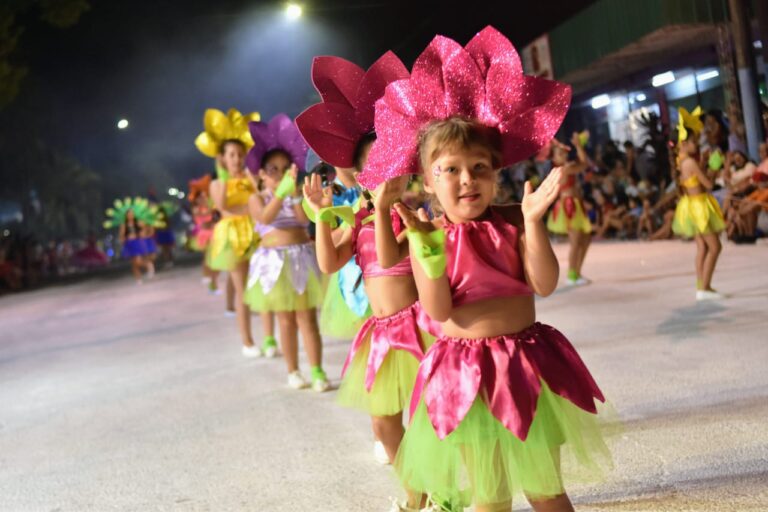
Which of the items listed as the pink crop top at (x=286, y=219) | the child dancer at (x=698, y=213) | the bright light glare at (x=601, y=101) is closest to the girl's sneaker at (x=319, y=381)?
→ the pink crop top at (x=286, y=219)

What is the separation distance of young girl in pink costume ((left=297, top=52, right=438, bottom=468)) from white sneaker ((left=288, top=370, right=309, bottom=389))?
255cm

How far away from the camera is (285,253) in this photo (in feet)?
22.0

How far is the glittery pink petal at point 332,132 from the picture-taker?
350cm

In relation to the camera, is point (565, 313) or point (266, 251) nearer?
point (266, 251)

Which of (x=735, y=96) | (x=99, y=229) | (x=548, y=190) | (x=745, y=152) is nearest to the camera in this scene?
(x=548, y=190)

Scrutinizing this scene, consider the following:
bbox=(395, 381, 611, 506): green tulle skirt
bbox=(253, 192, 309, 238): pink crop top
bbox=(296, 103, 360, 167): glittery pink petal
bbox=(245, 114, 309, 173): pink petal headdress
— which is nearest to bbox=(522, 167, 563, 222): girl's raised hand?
bbox=(395, 381, 611, 506): green tulle skirt

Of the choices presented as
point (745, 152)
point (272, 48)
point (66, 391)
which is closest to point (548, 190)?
point (66, 391)

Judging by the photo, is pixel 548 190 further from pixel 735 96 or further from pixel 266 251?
pixel 735 96

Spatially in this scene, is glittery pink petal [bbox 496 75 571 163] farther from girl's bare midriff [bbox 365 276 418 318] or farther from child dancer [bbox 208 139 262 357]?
child dancer [bbox 208 139 262 357]

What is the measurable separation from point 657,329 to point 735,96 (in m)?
9.80

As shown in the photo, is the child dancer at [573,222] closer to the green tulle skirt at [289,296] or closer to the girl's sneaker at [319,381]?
the green tulle skirt at [289,296]


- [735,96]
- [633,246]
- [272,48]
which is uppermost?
[272,48]

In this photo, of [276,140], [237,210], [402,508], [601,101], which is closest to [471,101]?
[402,508]

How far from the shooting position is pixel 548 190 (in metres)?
2.47
